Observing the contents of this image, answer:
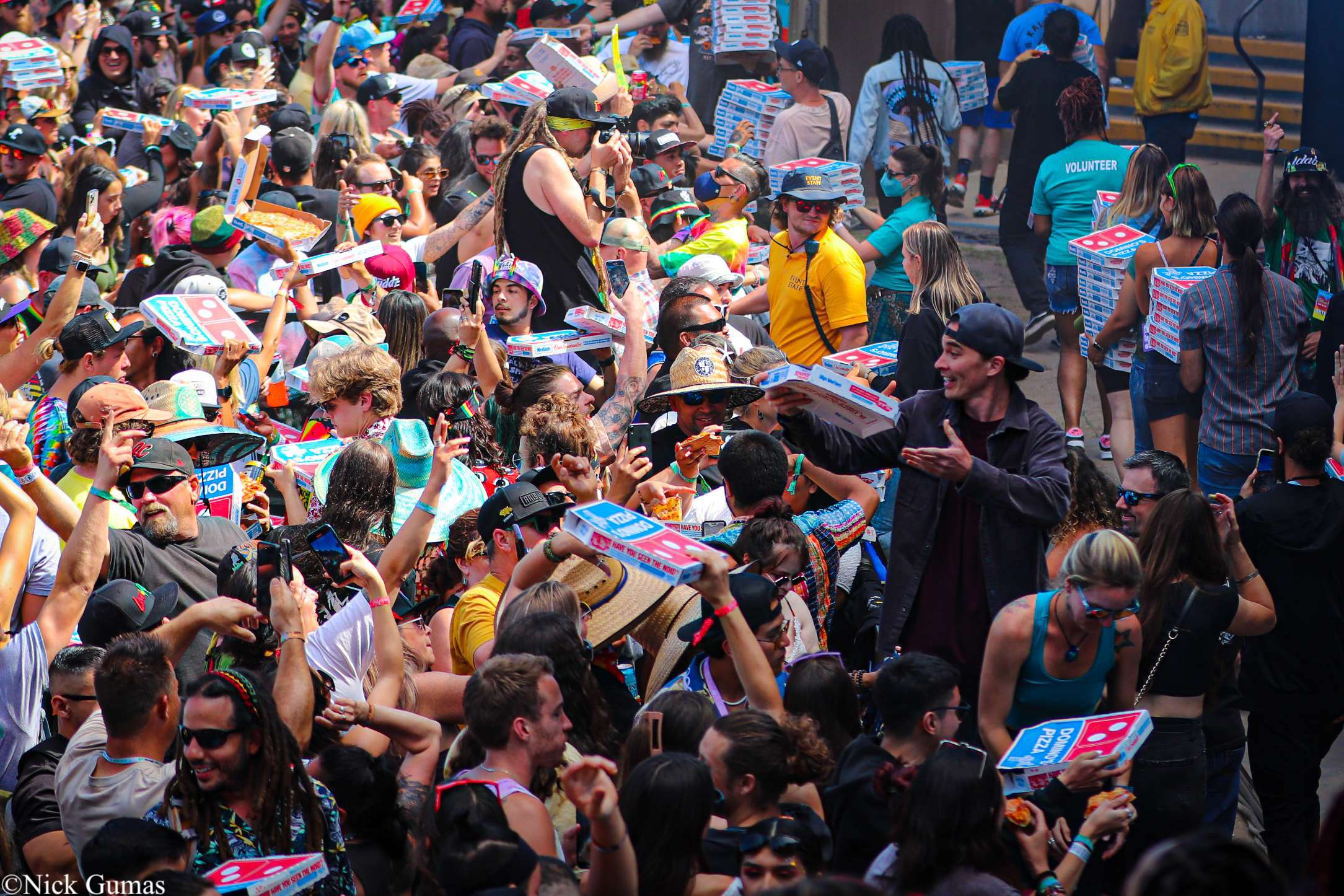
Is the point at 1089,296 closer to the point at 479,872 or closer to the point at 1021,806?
the point at 1021,806

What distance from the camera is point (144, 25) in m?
13.1

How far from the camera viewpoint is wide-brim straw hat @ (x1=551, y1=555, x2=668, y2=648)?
172 inches

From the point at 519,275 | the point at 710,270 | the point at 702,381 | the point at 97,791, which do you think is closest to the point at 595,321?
the point at 519,275

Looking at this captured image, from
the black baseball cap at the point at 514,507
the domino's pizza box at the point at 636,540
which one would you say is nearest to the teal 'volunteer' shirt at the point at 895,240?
the black baseball cap at the point at 514,507

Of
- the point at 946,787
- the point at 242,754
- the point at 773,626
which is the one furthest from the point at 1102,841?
the point at 242,754

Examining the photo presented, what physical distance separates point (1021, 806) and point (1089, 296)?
489 centimetres

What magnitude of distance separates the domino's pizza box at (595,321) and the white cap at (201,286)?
5.72ft

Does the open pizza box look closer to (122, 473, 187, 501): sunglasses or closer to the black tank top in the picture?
the black tank top

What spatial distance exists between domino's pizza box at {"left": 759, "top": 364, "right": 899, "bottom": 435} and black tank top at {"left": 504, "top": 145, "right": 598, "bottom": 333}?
2975 millimetres

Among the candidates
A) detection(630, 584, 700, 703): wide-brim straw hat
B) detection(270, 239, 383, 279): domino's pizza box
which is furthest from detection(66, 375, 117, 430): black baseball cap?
detection(630, 584, 700, 703): wide-brim straw hat

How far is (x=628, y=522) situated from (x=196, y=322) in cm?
329

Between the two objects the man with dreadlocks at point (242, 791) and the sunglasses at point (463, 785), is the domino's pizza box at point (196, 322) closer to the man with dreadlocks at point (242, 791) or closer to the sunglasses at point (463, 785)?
the man with dreadlocks at point (242, 791)

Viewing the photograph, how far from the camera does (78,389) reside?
5805 mm

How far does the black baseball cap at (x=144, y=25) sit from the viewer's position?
42.8 feet
